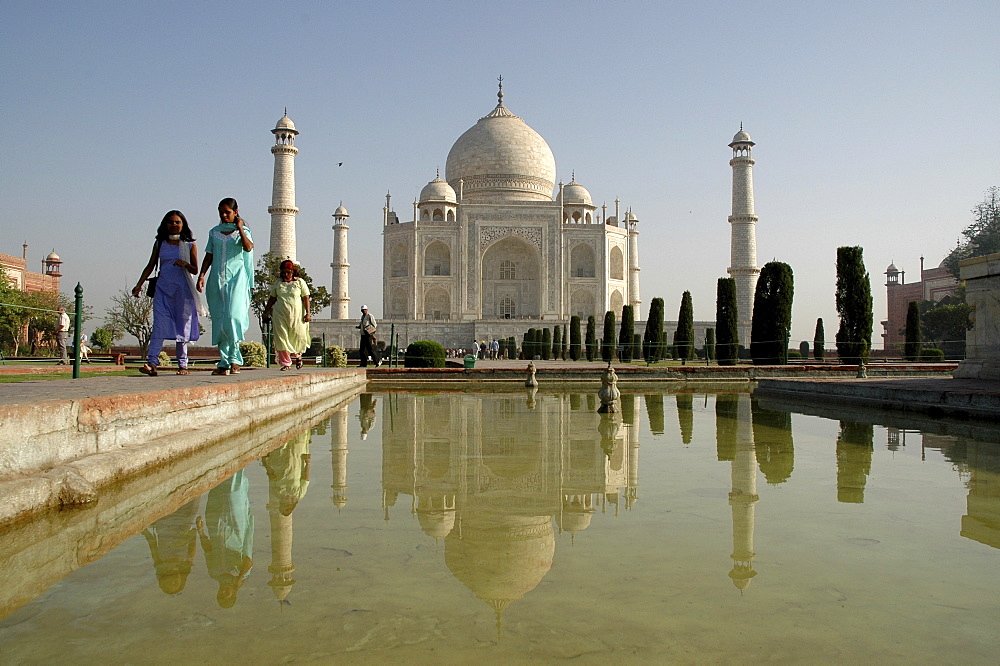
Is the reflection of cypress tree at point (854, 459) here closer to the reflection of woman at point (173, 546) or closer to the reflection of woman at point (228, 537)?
the reflection of woman at point (228, 537)

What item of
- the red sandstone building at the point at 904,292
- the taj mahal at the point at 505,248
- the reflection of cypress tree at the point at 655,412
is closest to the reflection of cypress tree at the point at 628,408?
the reflection of cypress tree at the point at 655,412

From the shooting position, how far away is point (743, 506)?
2297 mm

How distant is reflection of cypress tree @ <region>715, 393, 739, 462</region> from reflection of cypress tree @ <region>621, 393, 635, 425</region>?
1.90 ft

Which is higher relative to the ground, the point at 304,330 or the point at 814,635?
the point at 304,330

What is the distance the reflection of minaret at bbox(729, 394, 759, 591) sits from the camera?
1.62 m

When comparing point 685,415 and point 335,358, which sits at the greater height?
point 335,358

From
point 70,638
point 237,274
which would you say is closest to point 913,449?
point 70,638

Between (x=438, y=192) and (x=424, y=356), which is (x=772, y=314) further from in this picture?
(x=438, y=192)

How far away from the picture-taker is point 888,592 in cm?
150

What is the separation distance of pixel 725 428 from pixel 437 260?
28.8 metres

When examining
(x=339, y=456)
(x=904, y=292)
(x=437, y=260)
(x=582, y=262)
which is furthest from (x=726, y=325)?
(x=904, y=292)

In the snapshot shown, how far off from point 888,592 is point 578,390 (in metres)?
7.76

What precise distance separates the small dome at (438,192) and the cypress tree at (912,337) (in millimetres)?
20304

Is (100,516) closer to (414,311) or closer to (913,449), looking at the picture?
(913,449)
